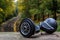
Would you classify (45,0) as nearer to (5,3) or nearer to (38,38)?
(5,3)

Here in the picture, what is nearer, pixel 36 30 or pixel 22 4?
pixel 36 30

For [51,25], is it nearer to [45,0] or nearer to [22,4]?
[45,0]

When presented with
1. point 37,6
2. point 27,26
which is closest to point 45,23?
point 27,26

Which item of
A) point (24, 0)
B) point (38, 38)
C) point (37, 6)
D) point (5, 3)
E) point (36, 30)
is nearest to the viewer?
point (38, 38)

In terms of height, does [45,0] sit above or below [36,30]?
below

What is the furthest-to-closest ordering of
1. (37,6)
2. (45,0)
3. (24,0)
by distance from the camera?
(24,0), (37,6), (45,0)

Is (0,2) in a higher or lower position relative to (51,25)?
lower

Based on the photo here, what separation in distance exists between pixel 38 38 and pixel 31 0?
27820 millimetres

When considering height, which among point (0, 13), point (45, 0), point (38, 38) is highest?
point (38, 38)

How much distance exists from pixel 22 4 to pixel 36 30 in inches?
1297

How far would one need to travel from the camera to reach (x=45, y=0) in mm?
29156

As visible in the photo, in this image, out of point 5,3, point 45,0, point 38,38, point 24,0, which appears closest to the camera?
point 38,38

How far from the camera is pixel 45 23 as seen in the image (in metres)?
6.78

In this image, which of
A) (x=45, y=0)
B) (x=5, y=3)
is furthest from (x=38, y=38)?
(x=5, y=3)
